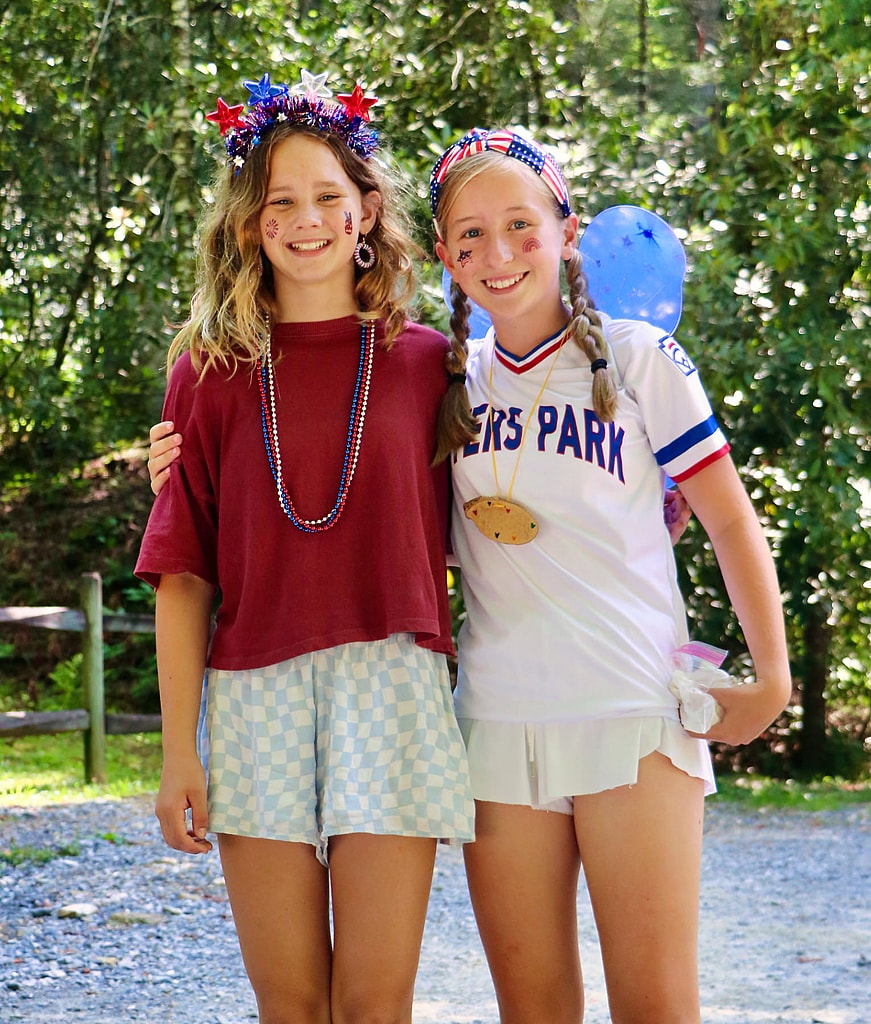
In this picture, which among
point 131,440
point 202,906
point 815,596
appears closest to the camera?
point 202,906

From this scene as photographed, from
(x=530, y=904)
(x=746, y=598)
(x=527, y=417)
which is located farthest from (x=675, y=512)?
(x=530, y=904)

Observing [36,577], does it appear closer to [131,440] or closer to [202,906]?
[131,440]

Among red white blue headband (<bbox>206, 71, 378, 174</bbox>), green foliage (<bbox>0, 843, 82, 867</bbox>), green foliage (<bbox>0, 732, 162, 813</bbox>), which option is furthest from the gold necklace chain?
green foliage (<bbox>0, 732, 162, 813</bbox>)

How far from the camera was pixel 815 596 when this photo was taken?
24.6 feet

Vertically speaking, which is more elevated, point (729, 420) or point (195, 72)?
point (195, 72)

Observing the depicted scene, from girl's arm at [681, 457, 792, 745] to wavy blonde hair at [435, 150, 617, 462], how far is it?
23 centimetres

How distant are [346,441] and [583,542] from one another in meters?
0.45

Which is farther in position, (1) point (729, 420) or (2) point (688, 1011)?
(1) point (729, 420)

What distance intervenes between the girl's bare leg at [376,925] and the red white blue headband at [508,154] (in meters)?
1.18

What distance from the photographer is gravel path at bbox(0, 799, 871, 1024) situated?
394cm

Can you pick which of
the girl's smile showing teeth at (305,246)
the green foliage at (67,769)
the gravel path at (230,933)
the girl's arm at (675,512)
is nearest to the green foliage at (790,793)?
the gravel path at (230,933)

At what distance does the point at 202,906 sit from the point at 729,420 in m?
3.81

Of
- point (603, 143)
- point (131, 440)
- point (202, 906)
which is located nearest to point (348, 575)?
point (202, 906)

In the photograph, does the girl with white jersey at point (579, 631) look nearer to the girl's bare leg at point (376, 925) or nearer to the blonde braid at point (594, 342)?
the blonde braid at point (594, 342)
